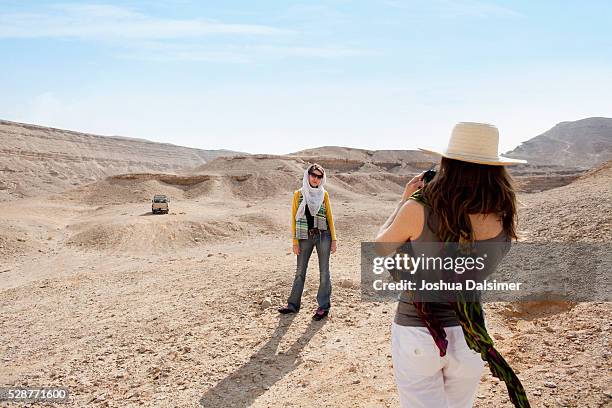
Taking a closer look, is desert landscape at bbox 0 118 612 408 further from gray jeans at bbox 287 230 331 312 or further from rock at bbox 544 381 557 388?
gray jeans at bbox 287 230 331 312

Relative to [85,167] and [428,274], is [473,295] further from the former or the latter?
[85,167]

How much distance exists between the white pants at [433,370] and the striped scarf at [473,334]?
3 centimetres

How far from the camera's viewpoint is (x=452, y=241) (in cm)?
183

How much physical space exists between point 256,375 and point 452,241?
3277mm

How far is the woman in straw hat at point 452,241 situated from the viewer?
5.93 ft

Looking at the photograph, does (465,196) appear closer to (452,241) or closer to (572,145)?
(452,241)

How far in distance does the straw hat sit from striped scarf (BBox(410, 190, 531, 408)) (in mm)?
238

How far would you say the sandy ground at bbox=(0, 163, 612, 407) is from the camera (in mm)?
3887

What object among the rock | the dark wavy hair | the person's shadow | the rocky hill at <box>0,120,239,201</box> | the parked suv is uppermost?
the rocky hill at <box>0,120,239,201</box>

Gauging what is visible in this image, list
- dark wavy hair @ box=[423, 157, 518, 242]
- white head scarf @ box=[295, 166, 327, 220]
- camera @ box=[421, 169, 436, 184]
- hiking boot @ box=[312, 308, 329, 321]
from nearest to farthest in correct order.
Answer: dark wavy hair @ box=[423, 157, 518, 242] < camera @ box=[421, 169, 436, 184] < white head scarf @ box=[295, 166, 327, 220] < hiking boot @ box=[312, 308, 329, 321]

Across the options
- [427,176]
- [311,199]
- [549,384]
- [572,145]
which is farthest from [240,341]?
[572,145]

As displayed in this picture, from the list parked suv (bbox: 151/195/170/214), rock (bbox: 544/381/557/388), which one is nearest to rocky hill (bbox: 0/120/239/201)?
parked suv (bbox: 151/195/170/214)

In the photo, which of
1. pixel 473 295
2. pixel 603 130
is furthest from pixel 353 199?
pixel 603 130

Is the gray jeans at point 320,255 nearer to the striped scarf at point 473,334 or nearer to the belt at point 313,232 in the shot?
the belt at point 313,232
